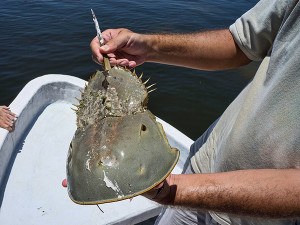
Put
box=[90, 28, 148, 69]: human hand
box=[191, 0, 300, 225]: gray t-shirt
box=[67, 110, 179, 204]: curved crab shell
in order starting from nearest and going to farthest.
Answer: box=[67, 110, 179, 204]: curved crab shell → box=[191, 0, 300, 225]: gray t-shirt → box=[90, 28, 148, 69]: human hand

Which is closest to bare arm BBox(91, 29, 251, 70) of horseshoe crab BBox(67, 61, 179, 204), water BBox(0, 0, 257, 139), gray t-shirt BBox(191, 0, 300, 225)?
gray t-shirt BBox(191, 0, 300, 225)

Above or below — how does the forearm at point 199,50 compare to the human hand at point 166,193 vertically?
above

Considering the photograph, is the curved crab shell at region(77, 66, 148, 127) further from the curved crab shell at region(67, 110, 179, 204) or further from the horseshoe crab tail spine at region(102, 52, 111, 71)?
the curved crab shell at region(67, 110, 179, 204)

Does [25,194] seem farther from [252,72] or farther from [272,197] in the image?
[252,72]

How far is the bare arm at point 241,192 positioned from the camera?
130 centimetres

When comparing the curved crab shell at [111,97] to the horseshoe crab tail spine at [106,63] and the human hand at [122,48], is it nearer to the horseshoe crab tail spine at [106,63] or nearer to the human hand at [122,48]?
the horseshoe crab tail spine at [106,63]

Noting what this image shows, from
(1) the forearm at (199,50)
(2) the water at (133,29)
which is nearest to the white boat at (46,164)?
(1) the forearm at (199,50)

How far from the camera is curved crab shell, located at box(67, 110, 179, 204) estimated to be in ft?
4.06

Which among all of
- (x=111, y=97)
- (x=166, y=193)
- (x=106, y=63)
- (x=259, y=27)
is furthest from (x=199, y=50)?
(x=166, y=193)

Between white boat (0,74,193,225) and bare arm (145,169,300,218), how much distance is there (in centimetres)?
171

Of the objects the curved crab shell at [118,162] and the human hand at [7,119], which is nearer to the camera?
the curved crab shell at [118,162]

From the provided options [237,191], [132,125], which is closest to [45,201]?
[132,125]

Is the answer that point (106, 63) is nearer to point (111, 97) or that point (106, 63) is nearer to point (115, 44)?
point (115, 44)

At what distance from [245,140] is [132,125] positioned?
77 cm
